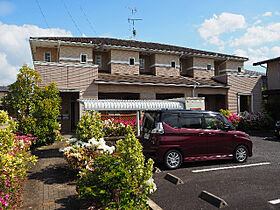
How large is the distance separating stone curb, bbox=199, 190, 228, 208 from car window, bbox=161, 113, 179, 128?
9.44 feet

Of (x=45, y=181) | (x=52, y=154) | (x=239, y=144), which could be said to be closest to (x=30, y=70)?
(x=52, y=154)

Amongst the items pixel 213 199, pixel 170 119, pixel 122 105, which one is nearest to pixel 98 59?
pixel 122 105

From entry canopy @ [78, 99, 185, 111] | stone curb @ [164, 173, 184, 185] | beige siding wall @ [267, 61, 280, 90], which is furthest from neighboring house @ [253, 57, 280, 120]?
stone curb @ [164, 173, 184, 185]

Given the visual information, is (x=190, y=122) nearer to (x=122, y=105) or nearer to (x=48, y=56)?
(x=122, y=105)

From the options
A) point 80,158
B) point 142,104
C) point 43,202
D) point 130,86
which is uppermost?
point 130,86

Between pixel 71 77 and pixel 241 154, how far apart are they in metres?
11.3

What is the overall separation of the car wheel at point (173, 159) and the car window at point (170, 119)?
89cm

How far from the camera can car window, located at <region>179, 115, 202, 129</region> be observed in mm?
7666

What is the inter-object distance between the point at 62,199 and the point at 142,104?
743 centimetres

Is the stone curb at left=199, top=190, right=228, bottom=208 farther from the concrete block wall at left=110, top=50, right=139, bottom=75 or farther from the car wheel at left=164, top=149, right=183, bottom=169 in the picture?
the concrete block wall at left=110, top=50, right=139, bottom=75

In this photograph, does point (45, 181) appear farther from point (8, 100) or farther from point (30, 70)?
point (30, 70)

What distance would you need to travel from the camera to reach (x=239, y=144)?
26.9 ft

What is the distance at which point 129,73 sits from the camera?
→ 18984mm

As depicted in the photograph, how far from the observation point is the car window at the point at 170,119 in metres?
7.51
